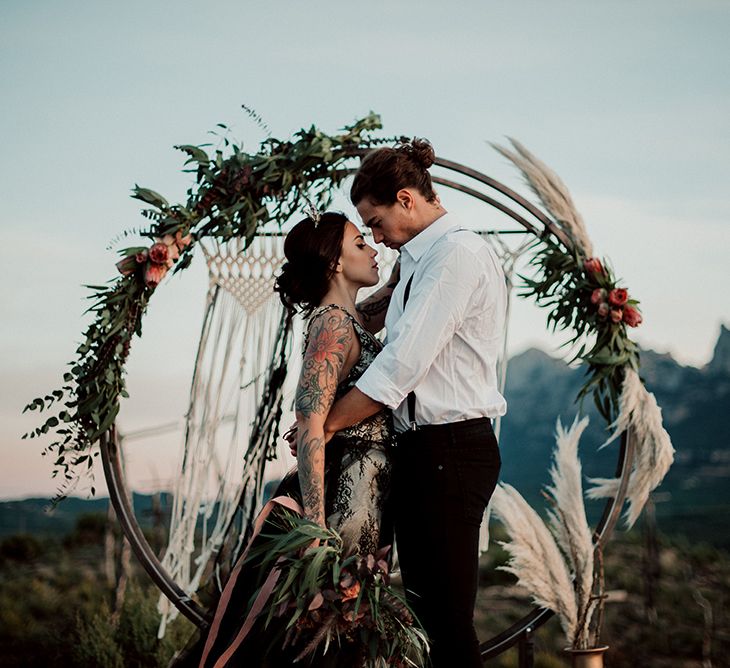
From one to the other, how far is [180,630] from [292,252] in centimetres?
394

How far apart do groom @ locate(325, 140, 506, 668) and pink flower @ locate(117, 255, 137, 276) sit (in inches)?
55.5

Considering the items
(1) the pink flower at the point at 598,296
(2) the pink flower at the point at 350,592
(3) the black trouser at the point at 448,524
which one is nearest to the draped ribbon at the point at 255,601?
(2) the pink flower at the point at 350,592

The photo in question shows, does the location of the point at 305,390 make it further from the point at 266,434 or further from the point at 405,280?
the point at 266,434

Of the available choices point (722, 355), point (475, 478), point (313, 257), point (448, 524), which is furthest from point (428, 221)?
point (722, 355)

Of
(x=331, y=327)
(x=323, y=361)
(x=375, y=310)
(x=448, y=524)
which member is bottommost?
(x=448, y=524)

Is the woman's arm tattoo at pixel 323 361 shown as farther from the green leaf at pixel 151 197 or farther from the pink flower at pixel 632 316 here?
the pink flower at pixel 632 316

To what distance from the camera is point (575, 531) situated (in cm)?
369

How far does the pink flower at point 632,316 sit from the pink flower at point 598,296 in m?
0.11

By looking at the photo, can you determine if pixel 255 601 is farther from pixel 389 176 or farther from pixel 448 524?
pixel 389 176

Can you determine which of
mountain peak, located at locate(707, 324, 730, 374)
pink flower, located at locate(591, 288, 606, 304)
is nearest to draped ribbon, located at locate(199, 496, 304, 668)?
pink flower, located at locate(591, 288, 606, 304)

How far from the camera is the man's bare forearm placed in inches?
96.1

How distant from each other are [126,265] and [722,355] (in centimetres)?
3995

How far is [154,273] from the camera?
3500 mm

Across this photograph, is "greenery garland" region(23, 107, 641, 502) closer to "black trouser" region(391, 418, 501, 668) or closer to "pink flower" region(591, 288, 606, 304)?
"pink flower" region(591, 288, 606, 304)
